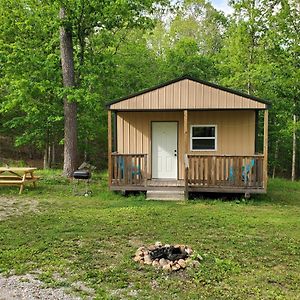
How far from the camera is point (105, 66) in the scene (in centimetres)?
1420

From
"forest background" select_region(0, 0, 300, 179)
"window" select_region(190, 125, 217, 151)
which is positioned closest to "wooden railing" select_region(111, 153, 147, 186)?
"window" select_region(190, 125, 217, 151)

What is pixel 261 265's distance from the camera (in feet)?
16.1

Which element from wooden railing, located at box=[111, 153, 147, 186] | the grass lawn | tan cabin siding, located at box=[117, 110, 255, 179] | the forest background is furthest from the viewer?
the forest background

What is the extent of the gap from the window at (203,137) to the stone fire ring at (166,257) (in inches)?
238

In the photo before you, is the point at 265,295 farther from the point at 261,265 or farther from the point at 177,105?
the point at 177,105

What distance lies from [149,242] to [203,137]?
565 cm

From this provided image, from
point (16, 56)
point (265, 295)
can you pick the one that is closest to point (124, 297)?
point (265, 295)

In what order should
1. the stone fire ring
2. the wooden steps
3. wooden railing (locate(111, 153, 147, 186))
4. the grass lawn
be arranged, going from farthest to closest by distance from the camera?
wooden railing (locate(111, 153, 147, 186)), the wooden steps, the stone fire ring, the grass lawn

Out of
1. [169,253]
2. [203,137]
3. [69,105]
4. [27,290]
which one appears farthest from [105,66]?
[27,290]

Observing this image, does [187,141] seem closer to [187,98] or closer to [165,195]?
[187,98]

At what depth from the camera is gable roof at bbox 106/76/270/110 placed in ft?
31.6

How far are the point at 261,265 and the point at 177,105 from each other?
18.6 ft

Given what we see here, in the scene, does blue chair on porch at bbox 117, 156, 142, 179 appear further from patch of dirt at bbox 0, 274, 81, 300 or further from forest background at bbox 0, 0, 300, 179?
patch of dirt at bbox 0, 274, 81, 300

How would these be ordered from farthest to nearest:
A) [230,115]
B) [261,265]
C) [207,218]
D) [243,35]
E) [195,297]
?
[243,35] → [230,115] → [207,218] → [261,265] → [195,297]
